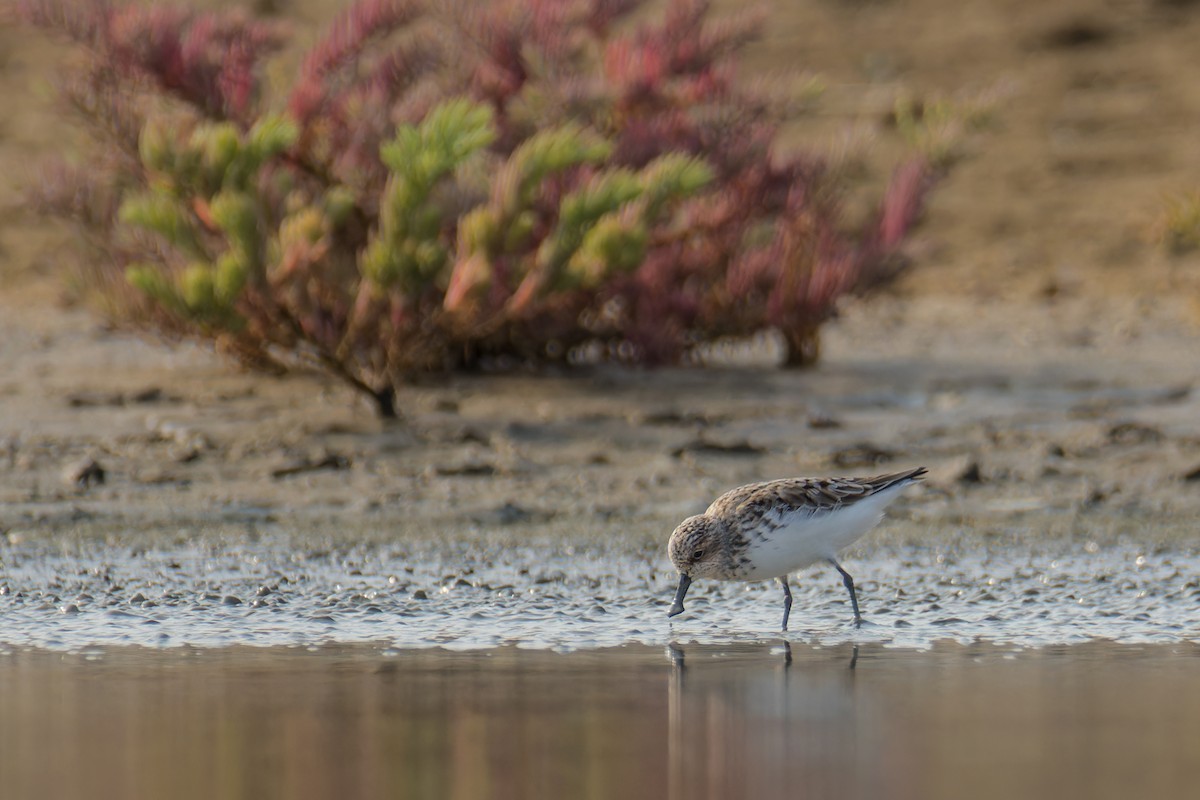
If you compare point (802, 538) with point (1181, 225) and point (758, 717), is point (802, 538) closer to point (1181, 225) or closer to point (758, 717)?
point (758, 717)

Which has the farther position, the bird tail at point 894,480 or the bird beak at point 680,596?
the bird tail at point 894,480

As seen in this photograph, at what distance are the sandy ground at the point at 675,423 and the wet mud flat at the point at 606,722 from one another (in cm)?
221

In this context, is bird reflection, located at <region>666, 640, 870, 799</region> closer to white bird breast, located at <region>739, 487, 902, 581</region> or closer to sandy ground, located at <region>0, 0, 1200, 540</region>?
white bird breast, located at <region>739, 487, 902, 581</region>

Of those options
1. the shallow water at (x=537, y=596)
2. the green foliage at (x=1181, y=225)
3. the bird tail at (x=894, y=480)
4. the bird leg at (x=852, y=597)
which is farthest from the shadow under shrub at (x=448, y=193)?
the green foliage at (x=1181, y=225)

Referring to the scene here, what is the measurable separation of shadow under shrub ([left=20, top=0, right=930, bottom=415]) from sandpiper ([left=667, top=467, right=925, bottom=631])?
234 cm

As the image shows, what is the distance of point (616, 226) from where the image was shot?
8430 mm

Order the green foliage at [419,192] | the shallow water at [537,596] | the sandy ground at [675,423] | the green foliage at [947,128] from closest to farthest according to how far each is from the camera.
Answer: the shallow water at [537,596] < the sandy ground at [675,423] < the green foliage at [419,192] < the green foliage at [947,128]

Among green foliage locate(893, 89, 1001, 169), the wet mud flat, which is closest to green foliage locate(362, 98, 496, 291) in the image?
green foliage locate(893, 89, 1001, 169)

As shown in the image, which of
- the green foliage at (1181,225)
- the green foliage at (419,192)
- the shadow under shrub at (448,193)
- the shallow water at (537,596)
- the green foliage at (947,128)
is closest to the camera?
the shallow water at (537,596)

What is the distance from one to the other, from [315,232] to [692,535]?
294cm

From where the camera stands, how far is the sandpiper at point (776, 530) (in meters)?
5.99

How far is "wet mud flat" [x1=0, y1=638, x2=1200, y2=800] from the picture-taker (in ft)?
13.0

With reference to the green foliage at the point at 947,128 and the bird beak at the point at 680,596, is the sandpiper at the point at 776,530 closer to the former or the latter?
the bird beak at the point at 680,596

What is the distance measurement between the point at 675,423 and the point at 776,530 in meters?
3.05
